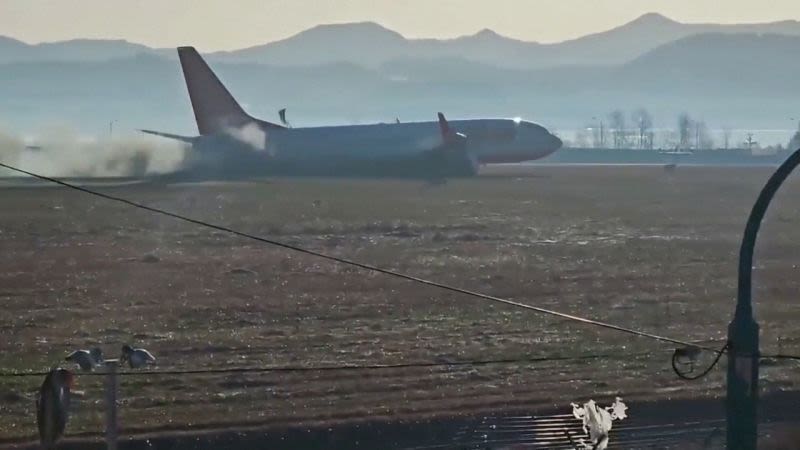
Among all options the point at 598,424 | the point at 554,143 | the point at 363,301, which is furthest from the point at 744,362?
the point at 554,143

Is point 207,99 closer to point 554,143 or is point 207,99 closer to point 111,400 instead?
point 554,143

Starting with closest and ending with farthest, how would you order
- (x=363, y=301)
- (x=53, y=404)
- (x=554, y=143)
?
(x=53, y=404) < (x=363, y=301) < (x=554, y=143)

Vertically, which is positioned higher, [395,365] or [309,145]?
[309,145]

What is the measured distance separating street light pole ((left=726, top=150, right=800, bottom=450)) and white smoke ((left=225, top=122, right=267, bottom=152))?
60.2 metres

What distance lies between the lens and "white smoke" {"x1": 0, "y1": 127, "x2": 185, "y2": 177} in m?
61.6

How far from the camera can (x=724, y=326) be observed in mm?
26766

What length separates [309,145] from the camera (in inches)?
2896

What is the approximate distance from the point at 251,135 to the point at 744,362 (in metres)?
61.7

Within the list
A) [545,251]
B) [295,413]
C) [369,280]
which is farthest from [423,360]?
[545,251]

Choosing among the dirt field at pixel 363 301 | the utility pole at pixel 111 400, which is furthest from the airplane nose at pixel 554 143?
the utility pole at pixel 111 400

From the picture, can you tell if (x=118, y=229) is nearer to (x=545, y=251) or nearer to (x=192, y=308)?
(x=545, y=251)

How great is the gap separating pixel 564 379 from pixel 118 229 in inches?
994

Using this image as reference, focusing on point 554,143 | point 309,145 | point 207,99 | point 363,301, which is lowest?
point 363,301

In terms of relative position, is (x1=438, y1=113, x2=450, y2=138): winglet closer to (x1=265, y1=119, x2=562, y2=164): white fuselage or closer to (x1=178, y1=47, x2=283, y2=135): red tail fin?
(x1=265, y1=119, x2=562, y2=164): white fuselage
